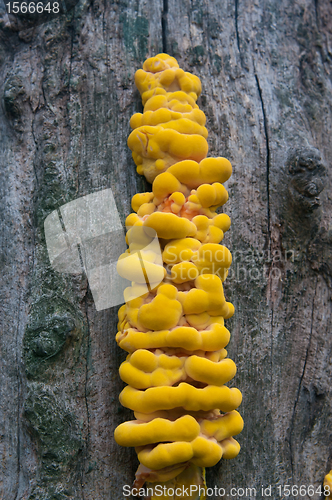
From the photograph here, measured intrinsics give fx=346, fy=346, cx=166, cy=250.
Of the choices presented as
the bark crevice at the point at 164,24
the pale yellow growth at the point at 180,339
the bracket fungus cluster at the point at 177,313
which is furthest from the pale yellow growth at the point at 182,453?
the bark crevice at the point at 164,24

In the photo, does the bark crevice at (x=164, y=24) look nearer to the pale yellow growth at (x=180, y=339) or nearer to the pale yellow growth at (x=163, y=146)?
the pale yellow growth at (x=163, y=146)

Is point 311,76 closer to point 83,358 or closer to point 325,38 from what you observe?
point 325,38

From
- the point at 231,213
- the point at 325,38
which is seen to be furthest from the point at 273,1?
the point at 231,213

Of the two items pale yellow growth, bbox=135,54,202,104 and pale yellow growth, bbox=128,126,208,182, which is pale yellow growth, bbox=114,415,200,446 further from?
pale yellow growth, bbox=135,54,202,104

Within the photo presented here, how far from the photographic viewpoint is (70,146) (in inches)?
66.6

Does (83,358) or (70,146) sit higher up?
(70,146)

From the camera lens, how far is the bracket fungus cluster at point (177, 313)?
1.19 metres

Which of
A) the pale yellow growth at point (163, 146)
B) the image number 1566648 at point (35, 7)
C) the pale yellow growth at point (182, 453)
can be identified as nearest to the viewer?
the pale yellow growth at point (182, 453)

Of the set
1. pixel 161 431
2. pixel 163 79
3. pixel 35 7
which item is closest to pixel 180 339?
pixel 161 431

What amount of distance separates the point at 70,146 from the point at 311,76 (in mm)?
1487

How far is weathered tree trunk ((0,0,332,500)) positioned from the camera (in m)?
1.46

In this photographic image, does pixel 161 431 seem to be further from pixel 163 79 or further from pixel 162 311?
pixel 163 79

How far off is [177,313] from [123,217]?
1.93ft

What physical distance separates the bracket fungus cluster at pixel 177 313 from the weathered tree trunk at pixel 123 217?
0.25 m
